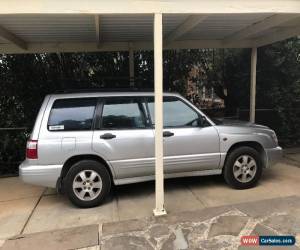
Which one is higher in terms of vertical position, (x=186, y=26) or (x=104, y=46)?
(x=186, y=26)

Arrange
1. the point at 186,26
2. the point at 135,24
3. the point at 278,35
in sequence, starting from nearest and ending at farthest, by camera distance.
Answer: the point at 186,26 < the point at 135,24 < the point at 278,35

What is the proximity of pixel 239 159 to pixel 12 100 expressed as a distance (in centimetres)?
569

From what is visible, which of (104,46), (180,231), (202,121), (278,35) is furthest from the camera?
(104,46)

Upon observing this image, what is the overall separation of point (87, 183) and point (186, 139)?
170 cm

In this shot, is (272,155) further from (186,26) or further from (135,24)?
(135,24)

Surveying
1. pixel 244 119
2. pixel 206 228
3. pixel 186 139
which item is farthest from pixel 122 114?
pixel 244 119

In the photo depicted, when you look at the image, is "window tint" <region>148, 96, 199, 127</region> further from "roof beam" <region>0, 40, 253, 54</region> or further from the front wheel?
"roof beam" <region>0, 40, 253, 54</region>

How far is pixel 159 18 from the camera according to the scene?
180 inches

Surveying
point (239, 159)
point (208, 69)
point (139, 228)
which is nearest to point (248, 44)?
point (208, 69)

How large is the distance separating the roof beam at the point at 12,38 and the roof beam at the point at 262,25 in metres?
4.50

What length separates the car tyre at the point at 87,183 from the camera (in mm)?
5219

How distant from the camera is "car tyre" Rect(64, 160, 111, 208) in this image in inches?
205

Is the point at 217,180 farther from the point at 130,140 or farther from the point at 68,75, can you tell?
the point at 68,75

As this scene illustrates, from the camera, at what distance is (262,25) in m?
6.29
